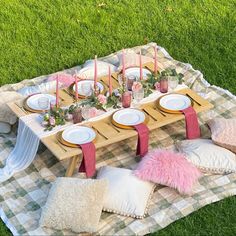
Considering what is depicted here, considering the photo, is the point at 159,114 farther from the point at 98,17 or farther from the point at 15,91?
the point at 98,17

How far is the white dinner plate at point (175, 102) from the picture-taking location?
5637 mm

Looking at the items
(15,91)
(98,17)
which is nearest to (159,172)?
(15,91)

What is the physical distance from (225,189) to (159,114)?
880 millimetres

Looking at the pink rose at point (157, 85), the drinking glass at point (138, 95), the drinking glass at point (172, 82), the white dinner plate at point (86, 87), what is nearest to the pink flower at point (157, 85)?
the pink rose at point (157, 85)

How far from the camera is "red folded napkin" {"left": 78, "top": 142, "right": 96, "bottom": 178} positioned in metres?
5.16

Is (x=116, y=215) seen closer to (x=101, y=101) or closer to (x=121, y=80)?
(x=101, y=101)

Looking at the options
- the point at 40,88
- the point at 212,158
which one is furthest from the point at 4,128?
the point at 212,158

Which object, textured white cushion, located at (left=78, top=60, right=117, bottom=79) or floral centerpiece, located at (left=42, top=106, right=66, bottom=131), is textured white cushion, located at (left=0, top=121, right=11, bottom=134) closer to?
floral centerpiece, located at (left=42, top=106, right=66, bottom=131)

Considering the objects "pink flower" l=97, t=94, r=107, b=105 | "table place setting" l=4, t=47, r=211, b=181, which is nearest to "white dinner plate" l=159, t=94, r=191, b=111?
"table place setting" l=4, t=47, r=211, b=181

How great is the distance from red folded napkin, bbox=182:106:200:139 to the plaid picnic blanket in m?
0.15

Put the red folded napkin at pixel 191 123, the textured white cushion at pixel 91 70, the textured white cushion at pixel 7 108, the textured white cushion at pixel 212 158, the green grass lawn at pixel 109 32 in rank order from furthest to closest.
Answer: the green grass lawn at pixel 109 32
the textured white cushion at pixel 91 70
the textured white cushion at pixel 7 108
the red folded napkin at pixel 191 123
the textured white cushion at pixel 212 158

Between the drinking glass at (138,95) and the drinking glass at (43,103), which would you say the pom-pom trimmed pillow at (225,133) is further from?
the drinking glass at (43,103)

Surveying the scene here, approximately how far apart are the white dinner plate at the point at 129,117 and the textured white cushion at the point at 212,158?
0.47 m

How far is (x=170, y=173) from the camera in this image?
16.6 ft
